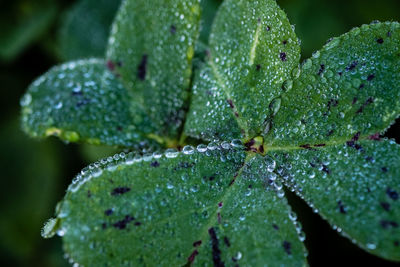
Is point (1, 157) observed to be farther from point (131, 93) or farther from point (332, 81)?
point (332, 81)

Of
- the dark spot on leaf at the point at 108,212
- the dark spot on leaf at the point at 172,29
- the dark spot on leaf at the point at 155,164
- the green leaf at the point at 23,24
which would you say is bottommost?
the dark spot on leaf at the point at 108,212

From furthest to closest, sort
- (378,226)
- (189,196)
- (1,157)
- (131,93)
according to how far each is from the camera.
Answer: (1,157)
(131,93)
(189,196)
(378,226)

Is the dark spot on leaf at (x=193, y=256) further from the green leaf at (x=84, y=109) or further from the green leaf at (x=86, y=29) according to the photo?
the green leaf at (x=86, y=29)

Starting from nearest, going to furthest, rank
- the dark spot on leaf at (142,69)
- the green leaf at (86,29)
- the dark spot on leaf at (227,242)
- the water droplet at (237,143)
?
the dark spot on leaf at (227,242), the water droplet at (237,143), the dark spot on leaf at (142,69), the green leaf at (86,29)

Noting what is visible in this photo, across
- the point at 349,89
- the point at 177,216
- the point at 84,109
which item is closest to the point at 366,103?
the point at 349,89

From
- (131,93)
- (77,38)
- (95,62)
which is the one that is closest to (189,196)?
(131,93)

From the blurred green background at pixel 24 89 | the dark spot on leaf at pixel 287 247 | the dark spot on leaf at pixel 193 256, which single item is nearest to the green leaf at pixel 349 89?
the dark spot on leaf at pixel 287 247

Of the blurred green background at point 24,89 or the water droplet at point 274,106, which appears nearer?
the water droplet at point 274,106
